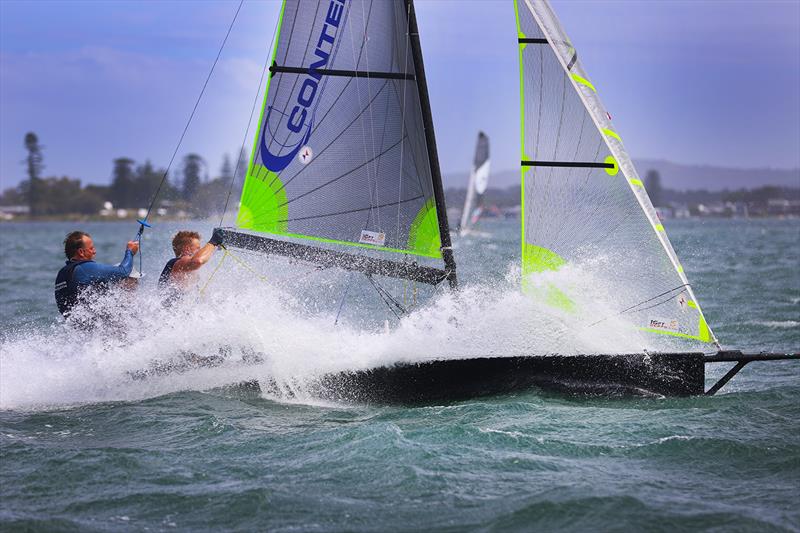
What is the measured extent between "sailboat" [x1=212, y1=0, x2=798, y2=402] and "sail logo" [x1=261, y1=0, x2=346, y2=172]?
0.01 meters

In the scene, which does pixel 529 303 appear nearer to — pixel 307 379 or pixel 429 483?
pixel 307 379

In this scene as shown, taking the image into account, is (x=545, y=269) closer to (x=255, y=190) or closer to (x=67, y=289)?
(x=255, y=190)

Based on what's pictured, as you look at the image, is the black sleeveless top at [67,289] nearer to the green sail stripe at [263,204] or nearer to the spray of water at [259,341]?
the spray of water at [259,341]

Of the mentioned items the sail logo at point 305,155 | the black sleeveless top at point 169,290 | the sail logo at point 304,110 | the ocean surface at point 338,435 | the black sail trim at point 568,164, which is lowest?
the ocean surface at point 338,435

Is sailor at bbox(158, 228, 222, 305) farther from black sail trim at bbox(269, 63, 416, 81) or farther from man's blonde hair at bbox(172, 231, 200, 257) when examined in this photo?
black sail trim at bbox(269, 63, 416, 81)

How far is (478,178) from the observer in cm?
4397

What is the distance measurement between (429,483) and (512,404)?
1916 millimetres

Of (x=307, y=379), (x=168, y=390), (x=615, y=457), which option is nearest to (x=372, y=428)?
(x=307, y=379)

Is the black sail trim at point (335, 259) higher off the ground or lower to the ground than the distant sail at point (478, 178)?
lower

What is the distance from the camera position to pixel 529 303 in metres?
8.27

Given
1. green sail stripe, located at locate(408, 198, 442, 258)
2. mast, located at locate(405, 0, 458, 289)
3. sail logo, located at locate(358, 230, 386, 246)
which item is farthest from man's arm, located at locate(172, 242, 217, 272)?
mast, located at locate(405, 0, 458, 289)

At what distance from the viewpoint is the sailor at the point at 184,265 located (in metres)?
8.32

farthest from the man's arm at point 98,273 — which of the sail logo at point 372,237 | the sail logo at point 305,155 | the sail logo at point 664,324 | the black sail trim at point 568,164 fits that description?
the sail logo at point 664,324

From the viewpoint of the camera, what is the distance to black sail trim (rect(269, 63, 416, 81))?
8.40 m
